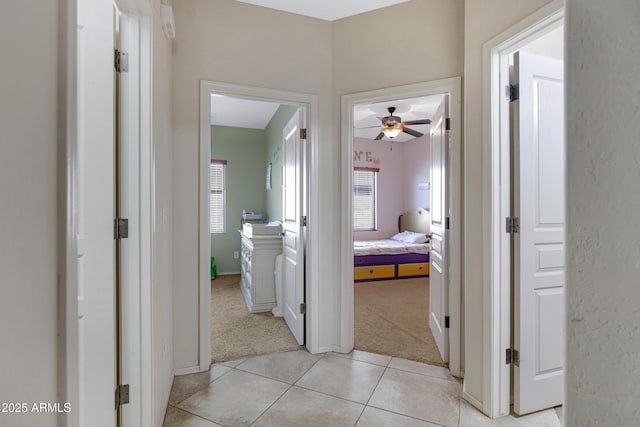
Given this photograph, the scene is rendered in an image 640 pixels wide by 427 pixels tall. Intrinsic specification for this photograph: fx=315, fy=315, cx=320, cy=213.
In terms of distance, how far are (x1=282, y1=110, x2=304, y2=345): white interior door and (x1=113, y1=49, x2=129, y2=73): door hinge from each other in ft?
4.72

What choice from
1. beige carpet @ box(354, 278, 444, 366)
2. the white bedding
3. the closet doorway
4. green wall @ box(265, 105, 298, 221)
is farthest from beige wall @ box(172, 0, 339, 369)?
the white bedding

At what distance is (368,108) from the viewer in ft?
15.6

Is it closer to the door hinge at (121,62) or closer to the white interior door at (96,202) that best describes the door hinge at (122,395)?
the white interior door at (96,202)

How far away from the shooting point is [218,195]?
573 cm

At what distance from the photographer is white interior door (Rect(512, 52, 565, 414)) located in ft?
5.91

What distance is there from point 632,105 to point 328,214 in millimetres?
2228

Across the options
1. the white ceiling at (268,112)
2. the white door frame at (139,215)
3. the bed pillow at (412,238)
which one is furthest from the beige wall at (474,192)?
the bed pillow at (412,238)

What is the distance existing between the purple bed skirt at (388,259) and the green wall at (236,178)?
6.97 ft

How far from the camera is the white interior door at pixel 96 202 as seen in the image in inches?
53.0

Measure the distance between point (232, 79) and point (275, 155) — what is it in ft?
7.93

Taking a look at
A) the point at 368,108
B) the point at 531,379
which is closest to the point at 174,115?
the point at 531,379

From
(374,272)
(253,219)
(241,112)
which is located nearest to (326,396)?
(374,272)

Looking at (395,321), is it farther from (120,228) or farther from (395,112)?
(395,112)

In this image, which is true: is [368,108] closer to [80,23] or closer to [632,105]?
[80,23]
